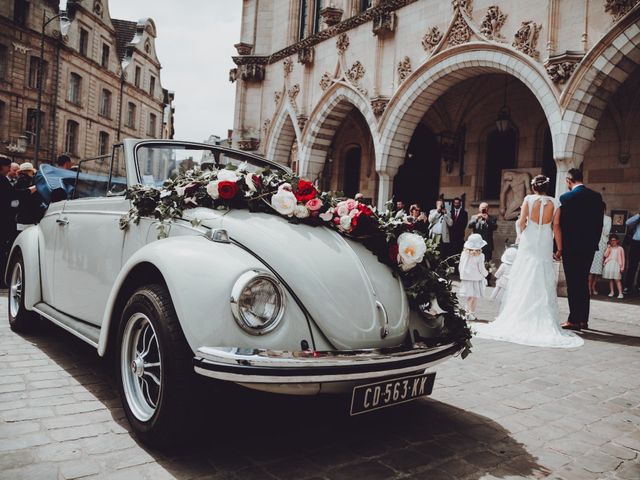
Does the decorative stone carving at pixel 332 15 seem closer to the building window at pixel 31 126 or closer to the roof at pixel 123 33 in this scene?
the building window at pixel 31 126

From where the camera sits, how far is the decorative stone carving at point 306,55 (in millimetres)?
16422

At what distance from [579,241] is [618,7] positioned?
522 cm

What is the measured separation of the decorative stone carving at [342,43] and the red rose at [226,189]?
1356 cm

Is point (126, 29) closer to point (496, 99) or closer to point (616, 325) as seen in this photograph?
point (496, 99)

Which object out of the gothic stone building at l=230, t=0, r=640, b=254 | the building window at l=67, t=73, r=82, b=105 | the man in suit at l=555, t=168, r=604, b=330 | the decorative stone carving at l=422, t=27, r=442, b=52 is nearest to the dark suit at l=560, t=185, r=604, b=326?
the man in suit at l=555, t=168, r=604, b=330

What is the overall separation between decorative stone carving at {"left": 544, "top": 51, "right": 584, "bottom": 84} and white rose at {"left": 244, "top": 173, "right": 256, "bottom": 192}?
9.00 m

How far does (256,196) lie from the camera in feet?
9.43

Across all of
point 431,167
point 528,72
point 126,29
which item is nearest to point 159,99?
point 126,29

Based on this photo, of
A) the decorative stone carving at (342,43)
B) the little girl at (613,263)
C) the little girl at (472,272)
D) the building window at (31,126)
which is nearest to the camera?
the little girl at (472,272)

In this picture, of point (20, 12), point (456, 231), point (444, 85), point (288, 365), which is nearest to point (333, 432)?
point (288, 365)

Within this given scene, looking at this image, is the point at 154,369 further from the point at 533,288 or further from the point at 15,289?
the point at 533,288

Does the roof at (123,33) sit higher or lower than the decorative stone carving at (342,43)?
higher

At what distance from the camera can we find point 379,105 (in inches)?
545

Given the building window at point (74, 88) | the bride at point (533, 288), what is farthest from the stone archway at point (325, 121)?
the building window at point (74, 88)
